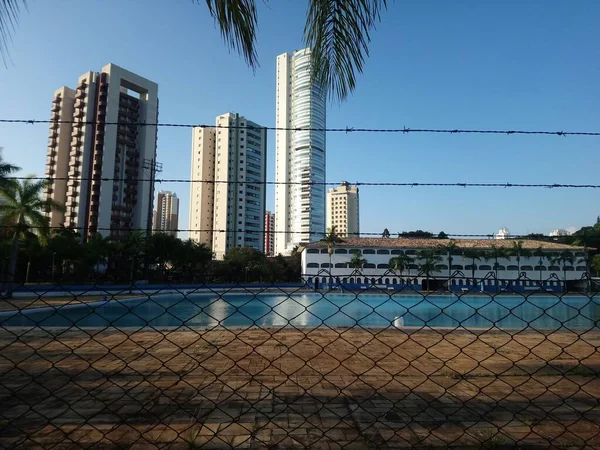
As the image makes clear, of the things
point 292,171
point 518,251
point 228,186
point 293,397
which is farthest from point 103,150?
point 293,397

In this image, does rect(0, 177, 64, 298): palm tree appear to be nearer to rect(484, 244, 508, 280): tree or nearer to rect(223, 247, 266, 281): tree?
rect(223, 247, 266, 281): tree

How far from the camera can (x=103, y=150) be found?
50.2 m

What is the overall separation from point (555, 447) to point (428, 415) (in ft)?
2.69

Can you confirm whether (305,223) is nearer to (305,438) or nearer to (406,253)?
(406,253)

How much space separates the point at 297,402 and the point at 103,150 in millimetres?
54896

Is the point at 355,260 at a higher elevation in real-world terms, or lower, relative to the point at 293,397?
higher

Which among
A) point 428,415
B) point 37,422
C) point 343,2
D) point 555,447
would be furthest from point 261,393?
point 343,2

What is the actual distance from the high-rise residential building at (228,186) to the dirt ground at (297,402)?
224 ft

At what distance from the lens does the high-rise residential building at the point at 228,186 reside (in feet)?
244

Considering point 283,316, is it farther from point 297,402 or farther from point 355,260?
point 355,260

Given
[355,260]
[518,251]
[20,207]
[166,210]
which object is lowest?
[355,260]

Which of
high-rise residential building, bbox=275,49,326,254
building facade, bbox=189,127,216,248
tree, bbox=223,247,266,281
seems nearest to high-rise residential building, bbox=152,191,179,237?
building facade, bbox=189,127,216,248

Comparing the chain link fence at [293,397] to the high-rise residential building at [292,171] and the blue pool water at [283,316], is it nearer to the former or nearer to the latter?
the blue pool water at [283,316]

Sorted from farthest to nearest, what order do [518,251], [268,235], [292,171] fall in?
1. [268,235]
2. [292,171]
3. [518,251]
